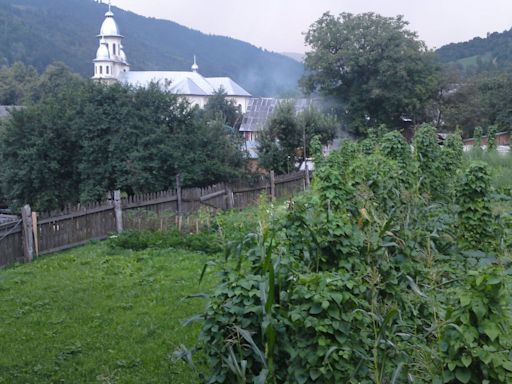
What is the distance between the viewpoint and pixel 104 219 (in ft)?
46.1

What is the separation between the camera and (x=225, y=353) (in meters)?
3.69

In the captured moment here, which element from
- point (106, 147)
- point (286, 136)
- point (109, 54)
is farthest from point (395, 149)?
point (109, 54)

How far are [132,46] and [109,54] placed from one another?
7012 centimetres

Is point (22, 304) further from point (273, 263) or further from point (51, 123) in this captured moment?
point (51, 123)

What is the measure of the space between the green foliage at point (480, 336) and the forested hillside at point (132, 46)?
237ft

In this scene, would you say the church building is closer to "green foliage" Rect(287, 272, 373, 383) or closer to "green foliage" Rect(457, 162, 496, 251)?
"green foliage" Rect(457, 162, 496, 251)

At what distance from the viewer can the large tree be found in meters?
34.6

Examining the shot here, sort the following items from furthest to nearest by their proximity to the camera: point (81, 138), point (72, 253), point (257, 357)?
point (81, 138) → point (72, 253) → point (257, 357)

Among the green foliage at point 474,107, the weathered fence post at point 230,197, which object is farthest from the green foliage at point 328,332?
the green foliage at point 474,107

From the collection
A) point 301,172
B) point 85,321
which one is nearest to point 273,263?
point 85,321

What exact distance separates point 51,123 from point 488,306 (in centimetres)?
1825

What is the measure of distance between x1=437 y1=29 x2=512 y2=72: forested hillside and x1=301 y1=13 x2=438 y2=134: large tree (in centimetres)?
3437

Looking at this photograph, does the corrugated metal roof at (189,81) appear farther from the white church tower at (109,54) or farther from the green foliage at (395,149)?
the green foliage at (395,149)

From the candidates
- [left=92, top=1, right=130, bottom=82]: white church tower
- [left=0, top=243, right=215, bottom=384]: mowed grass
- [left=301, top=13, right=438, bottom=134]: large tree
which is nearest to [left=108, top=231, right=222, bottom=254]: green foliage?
[left=0, top=243, right=215, bottom=384]: mowed grass
